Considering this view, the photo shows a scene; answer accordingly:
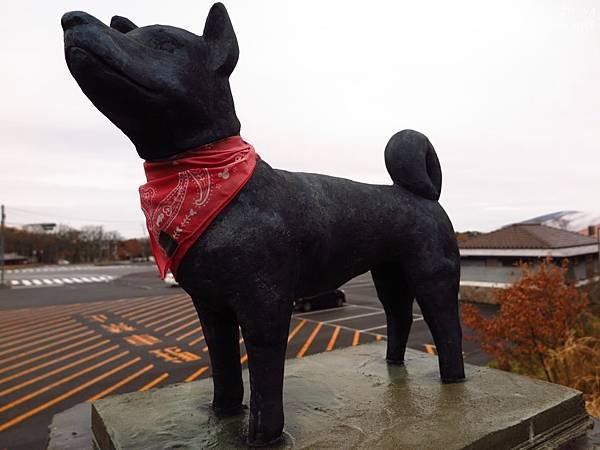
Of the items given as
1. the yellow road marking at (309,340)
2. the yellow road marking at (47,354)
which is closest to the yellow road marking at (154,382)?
the yellow road marking at (309,340)

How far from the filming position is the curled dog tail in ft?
11.9

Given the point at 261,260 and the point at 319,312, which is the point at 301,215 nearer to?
the point at 261,260

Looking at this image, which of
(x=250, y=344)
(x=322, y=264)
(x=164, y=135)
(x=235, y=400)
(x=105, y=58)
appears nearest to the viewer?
(x=105, y=58)

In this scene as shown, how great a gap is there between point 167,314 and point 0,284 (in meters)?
16.0

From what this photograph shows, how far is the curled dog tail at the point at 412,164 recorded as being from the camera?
3.61 metres

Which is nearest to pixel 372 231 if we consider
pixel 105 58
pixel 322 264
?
pixel 322 264

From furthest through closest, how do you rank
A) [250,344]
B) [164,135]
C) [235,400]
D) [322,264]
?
[235,400] → [322,264] → [250,344] → [164,135]

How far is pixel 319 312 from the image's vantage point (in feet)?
47.8

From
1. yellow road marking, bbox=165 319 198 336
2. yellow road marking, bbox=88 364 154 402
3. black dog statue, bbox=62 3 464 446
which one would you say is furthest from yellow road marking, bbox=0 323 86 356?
black dog statue, bbox=62 3 464 446

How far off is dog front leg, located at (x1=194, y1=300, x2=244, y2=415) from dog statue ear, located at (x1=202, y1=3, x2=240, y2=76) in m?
1.50

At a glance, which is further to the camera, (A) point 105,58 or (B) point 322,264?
(B) point 322,264

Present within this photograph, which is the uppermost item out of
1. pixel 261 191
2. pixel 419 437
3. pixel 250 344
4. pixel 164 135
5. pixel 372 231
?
pixel 164 135

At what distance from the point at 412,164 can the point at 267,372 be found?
6.51 feet

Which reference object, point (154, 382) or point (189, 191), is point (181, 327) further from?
point (189, 191)
